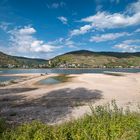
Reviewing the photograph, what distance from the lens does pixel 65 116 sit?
19.4 m

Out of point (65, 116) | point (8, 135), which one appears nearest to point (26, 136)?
point (8, 135)

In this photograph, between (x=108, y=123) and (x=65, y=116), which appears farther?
(x=65, y=116)

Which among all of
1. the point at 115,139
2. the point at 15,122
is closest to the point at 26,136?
the point at 115,139

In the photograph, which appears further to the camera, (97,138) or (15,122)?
(15,122)

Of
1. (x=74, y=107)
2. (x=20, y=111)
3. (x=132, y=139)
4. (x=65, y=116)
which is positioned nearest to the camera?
(x=132, y=139)

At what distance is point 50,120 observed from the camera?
18172mm

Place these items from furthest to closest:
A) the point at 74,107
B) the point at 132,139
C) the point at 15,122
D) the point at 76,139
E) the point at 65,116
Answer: the point at 74,107
the point at 65,116
the point at 15,122
the point at 76,139
the point at 132,139

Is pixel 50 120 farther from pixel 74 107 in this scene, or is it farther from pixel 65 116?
pixel 74 107

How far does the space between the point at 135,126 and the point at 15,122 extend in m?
9.92

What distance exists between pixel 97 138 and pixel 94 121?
2.45 meters

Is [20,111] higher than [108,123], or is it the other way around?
[108,123]

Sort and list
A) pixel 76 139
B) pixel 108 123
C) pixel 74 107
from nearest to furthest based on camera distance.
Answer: pixel 76 139
pixel 108 123
pixel 74 107

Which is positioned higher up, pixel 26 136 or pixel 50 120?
A: pixel 26 136

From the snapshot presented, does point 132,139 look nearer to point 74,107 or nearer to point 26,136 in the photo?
point 26,136
